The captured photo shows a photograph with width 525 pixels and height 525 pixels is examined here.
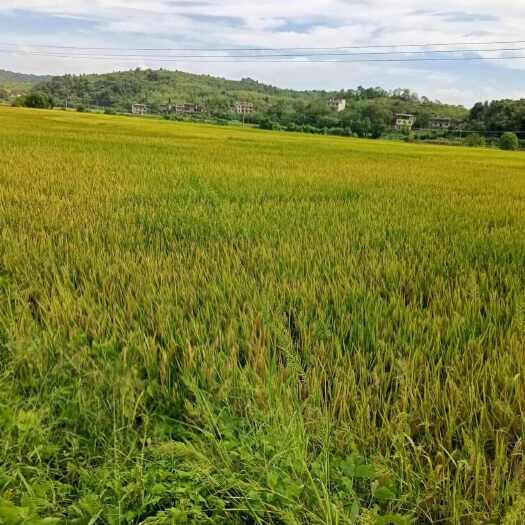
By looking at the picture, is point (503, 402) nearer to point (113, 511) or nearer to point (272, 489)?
point (272, 489)

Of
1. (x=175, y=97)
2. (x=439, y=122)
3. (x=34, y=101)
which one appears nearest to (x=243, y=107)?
(x=175, y=97)

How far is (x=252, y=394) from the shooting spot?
5.40 ft

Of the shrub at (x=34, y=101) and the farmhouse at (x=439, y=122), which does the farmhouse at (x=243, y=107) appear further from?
the shrub at (x=34, y=101)

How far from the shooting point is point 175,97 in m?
120

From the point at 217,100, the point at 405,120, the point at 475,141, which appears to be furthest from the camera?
the point at 217,100

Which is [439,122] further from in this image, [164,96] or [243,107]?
[164,96]

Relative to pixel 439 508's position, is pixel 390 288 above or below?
above

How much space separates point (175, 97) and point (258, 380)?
420ft

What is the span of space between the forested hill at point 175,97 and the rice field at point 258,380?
262 ft

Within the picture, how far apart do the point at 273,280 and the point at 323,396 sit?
1030 mm

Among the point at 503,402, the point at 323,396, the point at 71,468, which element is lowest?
the point at 71,468

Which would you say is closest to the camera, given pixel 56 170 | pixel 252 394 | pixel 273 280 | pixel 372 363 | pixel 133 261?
pixel 252 394

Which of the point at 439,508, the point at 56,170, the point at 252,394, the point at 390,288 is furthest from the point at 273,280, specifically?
the point at 56,170

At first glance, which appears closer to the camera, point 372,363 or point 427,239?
point 372,363
